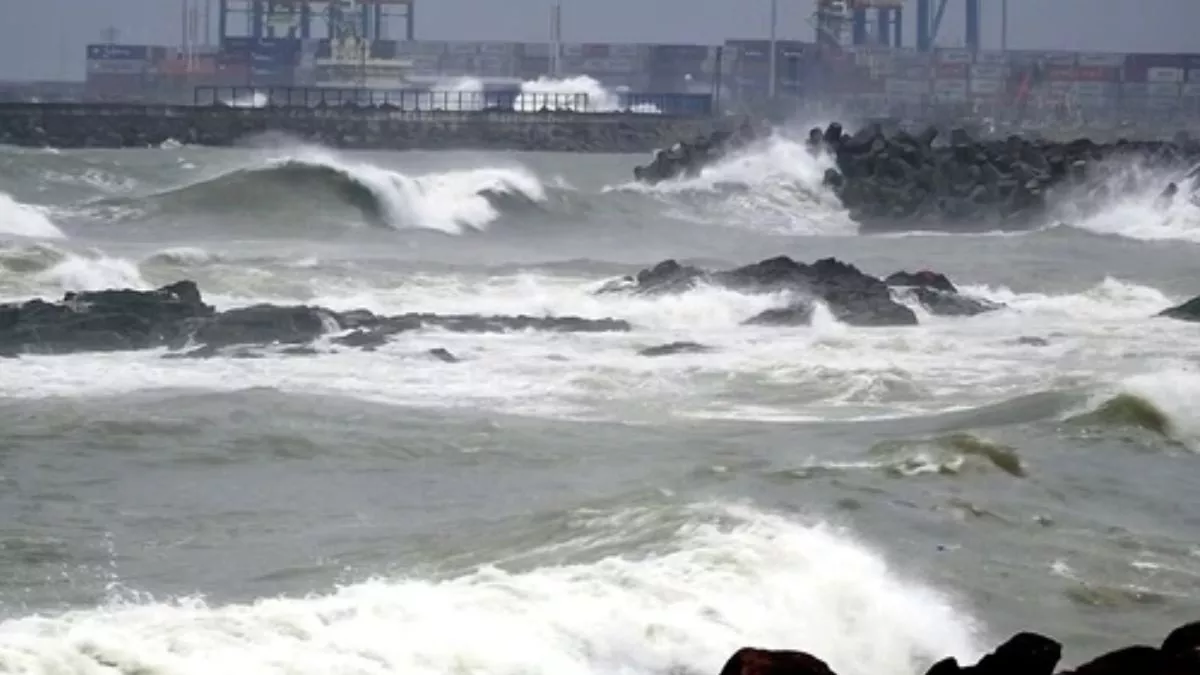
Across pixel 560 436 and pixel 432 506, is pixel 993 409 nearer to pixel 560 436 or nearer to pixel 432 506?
pixel 560 436

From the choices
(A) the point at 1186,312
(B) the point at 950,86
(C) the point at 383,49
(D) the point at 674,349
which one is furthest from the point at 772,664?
(C) the point at 383,49

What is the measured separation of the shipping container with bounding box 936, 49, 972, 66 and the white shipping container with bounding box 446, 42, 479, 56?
2794 centimetres

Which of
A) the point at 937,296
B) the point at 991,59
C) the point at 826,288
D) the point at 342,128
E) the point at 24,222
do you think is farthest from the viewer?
the point at 991,59

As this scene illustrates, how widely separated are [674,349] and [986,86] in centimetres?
8886

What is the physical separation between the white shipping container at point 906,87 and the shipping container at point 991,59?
2.39 metres

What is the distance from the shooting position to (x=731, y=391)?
53.5ft

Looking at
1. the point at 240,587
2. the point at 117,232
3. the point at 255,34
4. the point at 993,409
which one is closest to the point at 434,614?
the point at 240,587

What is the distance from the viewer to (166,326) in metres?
18.2

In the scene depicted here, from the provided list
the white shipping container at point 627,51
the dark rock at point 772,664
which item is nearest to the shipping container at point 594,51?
the white shipping container at point 627,51

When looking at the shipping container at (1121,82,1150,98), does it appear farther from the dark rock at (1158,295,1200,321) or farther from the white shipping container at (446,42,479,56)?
the dark rock at (1158,295,1200,321)

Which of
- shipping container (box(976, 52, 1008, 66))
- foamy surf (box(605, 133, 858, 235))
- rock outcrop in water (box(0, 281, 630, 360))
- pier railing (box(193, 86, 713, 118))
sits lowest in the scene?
foamy surf (box(605, 133, 858, 235))

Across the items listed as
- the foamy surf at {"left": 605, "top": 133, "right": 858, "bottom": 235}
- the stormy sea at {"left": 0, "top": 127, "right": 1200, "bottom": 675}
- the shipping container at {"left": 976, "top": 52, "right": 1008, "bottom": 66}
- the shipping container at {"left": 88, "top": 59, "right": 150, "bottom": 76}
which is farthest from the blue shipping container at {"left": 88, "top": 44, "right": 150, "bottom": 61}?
the stormy sea at {"left": 0, "top": 127, "right": 1200, "bottom": 675}

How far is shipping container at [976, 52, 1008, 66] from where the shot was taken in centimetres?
10606

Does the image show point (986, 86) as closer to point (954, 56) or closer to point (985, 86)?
point (985, 86)
